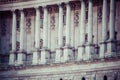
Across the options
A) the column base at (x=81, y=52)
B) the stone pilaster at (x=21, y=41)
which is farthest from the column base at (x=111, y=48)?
the stone pilaster at (x=21, y=41)

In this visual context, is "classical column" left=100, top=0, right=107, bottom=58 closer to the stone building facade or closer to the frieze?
the stone building facade

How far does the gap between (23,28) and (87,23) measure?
9.20 m

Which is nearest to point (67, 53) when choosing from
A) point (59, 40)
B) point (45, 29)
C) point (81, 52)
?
point (81, 52)

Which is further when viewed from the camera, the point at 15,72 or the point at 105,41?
the point at 15,72

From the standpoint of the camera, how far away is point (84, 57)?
3255 inches

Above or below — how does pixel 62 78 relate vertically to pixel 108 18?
below

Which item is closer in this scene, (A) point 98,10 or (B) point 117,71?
(B) point 117,71

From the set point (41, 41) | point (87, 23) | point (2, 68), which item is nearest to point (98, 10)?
point (87, 23)

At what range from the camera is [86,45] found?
83.3 metres

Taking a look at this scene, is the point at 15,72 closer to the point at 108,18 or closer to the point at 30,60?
the point at 30,60

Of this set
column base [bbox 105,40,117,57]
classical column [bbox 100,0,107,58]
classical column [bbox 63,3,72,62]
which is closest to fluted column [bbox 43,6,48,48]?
classical column [bbox 63,3,72,62]

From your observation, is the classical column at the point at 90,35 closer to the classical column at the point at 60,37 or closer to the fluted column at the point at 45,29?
the classical column at the point at 60,37

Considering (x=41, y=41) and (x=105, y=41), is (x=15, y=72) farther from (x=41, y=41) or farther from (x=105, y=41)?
(x=105, y=41)

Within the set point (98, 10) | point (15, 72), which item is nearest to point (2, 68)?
point (15, 72)
